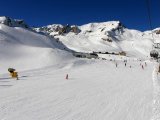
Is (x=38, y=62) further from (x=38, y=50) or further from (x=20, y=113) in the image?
(x=20, y=113)

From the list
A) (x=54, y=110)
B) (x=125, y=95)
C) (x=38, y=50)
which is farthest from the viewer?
(x=38, y=50)

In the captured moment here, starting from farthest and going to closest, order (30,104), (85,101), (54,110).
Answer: (85,101)
(30,104)
(54,110)

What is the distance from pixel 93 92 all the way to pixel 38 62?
3726cm

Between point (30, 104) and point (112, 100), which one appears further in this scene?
point (112, 100)

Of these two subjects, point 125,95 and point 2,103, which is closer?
point 2,103

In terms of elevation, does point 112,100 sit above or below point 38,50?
below

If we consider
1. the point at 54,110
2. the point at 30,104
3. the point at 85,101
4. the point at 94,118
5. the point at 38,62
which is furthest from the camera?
the point at 38,62

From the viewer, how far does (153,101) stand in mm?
16797

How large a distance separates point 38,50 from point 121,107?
185ft

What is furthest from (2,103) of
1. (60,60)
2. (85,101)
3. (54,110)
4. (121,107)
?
(60,60)

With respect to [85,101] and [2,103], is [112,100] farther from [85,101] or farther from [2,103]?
[2,103]

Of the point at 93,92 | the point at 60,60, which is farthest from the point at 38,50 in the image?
the point at 93,92

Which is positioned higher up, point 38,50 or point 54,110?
point 38,50

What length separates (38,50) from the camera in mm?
69688
